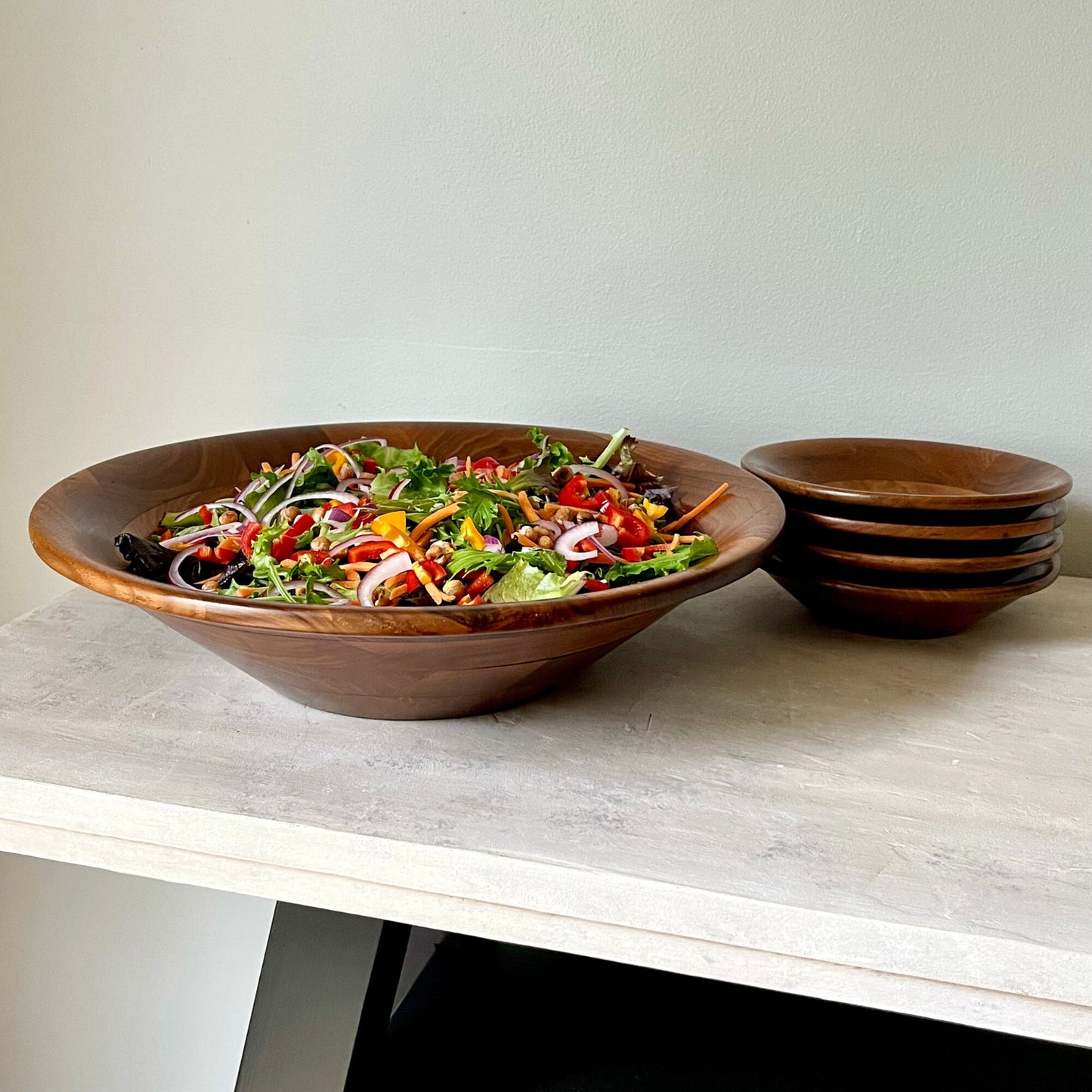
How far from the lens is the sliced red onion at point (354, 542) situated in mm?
745

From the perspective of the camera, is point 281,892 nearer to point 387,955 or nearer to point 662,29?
point 387,955

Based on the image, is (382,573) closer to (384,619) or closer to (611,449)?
(384,619)

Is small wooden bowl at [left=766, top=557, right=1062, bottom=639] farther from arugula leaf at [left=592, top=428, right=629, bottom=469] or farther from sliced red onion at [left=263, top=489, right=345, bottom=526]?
sliced red onion at [left=263, top=489, right=345, bottom=526]

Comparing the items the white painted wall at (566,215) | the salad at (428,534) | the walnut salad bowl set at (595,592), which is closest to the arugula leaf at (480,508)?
the salad at (428,534)

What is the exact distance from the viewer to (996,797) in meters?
0.67

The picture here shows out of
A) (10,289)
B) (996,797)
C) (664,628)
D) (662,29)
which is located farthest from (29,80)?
(996,797)

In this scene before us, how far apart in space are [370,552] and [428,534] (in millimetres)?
49

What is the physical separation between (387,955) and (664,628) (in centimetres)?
35

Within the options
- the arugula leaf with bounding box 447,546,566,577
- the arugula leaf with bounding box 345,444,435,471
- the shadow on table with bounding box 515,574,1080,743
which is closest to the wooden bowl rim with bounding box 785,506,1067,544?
the shadow on table with bounding box 515,574,1080,743

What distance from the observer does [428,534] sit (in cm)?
77

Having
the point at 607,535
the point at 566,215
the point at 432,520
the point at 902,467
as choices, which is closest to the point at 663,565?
the point at 607,535

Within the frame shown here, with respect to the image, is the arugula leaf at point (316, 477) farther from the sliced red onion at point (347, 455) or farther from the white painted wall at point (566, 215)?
the white painted wall at point (566, 215)

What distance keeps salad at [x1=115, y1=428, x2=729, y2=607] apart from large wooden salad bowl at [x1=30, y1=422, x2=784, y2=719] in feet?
0.09

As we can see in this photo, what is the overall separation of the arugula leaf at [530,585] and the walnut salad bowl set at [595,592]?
36 millimetres
